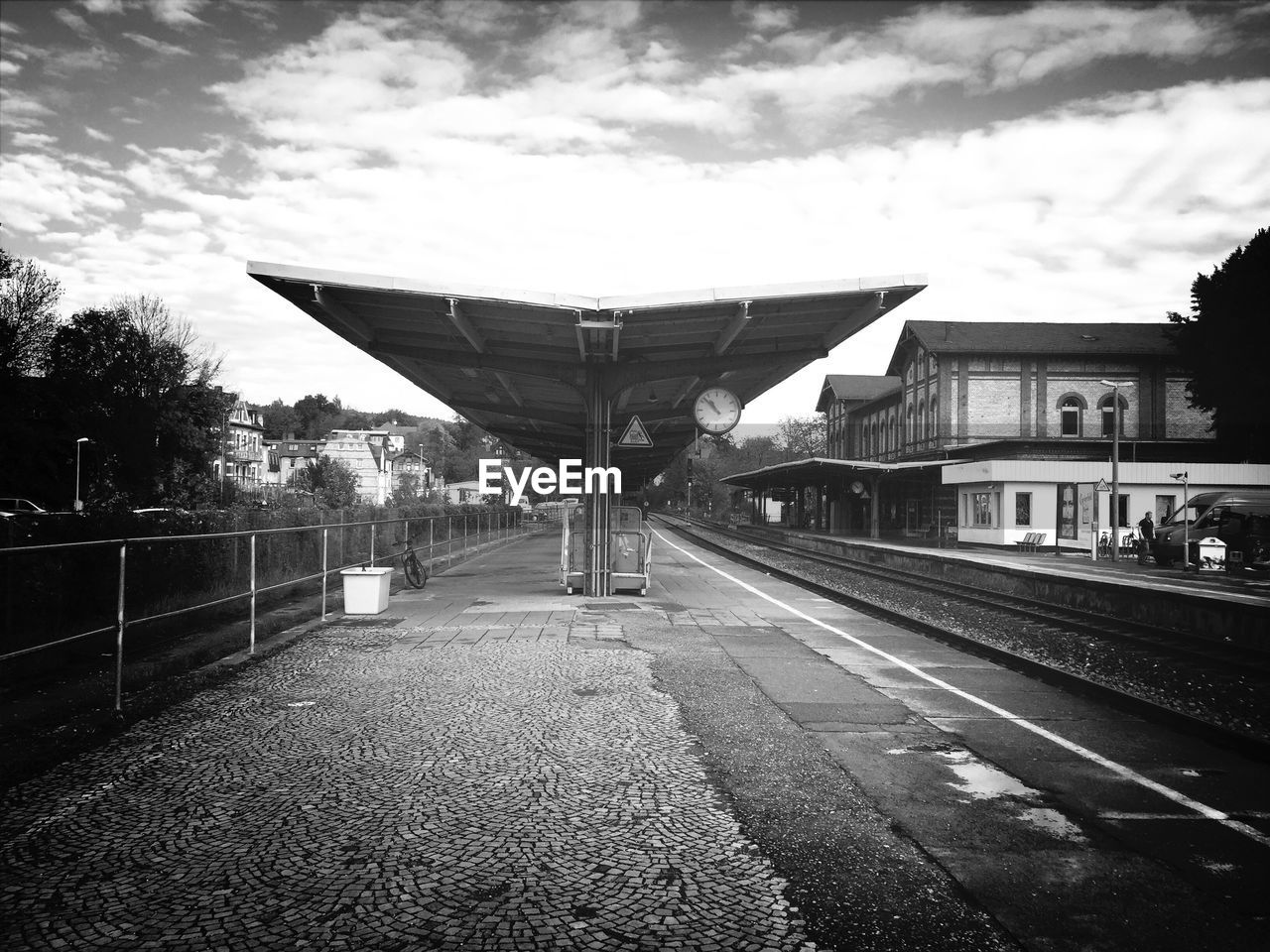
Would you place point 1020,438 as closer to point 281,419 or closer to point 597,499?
point 597,499

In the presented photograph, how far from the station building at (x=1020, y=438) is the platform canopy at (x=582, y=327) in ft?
74.5

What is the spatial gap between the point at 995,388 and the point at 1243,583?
29.7 m

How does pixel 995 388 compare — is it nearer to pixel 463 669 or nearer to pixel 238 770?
pixel 463 669

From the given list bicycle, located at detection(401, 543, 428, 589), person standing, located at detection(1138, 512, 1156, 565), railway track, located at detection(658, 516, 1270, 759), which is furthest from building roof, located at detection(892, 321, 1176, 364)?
bicycle, located at detection(401, 543, 428, 589)

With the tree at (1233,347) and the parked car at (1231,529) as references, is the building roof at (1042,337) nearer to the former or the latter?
the tree at (1233,347)

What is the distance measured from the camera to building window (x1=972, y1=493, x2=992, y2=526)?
38062 mm

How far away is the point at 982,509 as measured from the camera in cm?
3891

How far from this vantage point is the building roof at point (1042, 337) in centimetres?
4872

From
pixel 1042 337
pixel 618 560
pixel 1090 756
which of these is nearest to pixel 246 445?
pixel 1042 337

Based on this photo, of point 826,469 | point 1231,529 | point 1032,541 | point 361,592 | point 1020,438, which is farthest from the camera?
point 826,469

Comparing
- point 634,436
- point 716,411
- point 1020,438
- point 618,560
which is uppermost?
point 1020,438

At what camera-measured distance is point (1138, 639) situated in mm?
11875

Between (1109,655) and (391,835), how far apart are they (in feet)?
32.9

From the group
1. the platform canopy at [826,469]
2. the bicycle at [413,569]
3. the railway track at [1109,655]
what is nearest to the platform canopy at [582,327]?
the bicycle at [413,569]
